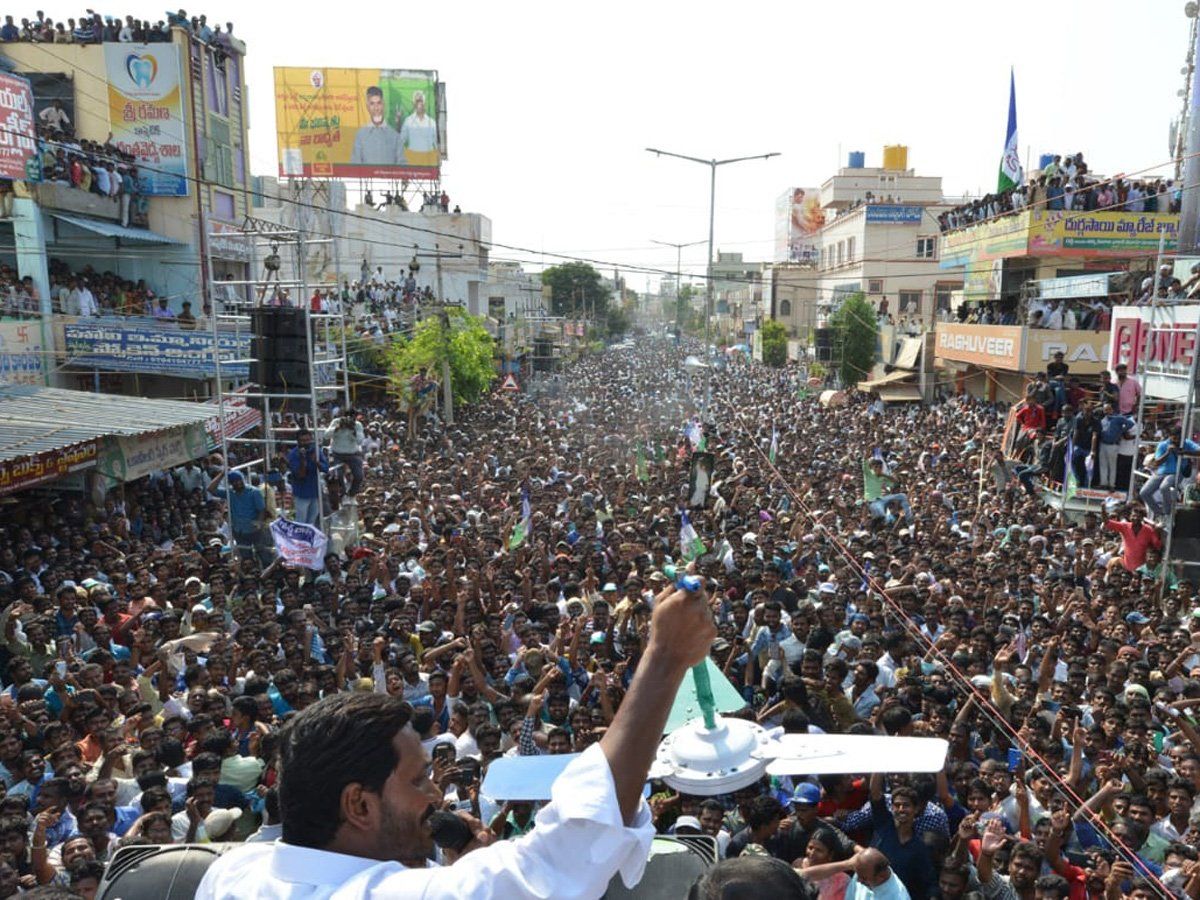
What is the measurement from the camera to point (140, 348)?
17906 mm

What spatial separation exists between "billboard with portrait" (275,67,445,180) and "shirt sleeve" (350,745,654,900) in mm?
42891

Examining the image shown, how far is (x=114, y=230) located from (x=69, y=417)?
950 cm

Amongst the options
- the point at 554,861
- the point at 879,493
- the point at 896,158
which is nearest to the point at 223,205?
the point at 879,493

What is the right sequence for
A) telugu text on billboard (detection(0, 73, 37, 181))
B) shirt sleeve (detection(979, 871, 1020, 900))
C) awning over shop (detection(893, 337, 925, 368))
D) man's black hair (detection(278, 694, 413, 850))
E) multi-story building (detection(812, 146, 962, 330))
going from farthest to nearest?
1. multi-story building (detection(812, 146, 962, 330))
2. awning over shop (detection(893, 337, 925, 368))
3. telugu text on billboard (detection(0, 73, 37, 181))
4. shirt sleeve (detection(979, 871, 1020, 900))
5. man's black hair (detection(278, 694, 413, 850))

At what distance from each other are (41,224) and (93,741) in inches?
592

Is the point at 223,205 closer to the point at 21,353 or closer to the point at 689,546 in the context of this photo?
the point at 21,353

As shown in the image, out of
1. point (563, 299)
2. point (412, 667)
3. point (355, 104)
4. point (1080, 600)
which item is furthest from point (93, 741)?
point (563, 299)

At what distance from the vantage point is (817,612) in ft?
25.3

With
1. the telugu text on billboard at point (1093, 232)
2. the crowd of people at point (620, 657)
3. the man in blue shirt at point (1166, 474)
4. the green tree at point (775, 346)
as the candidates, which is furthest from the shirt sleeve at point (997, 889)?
the green tree at point (775, 346)

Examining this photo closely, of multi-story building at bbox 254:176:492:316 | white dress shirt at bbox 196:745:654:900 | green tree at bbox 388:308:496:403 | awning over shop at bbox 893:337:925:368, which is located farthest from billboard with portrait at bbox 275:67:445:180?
white dress shirt at bbox 196:745:654:900

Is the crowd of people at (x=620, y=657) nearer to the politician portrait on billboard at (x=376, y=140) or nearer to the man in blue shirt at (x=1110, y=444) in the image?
the man in blue shirt at (x=1110, y=444)

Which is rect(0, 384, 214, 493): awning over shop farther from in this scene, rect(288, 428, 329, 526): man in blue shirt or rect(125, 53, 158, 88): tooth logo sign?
rect(125, 53, 158, 88): tooth logo sign

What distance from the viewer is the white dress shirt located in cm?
126

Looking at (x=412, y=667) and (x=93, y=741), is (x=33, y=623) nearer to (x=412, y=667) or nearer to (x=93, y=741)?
(x=93, y=741)
